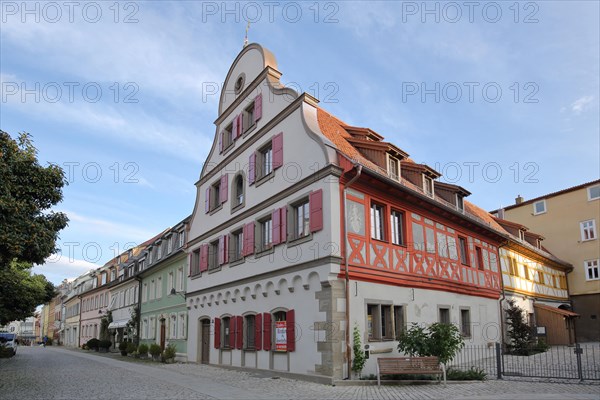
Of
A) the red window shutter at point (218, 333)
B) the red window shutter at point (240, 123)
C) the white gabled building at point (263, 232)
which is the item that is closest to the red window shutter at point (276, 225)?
the white gabled building at point (263, 232)

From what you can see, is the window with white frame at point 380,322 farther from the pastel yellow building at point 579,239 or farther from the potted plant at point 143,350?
the pastel yellow building at point 579,239

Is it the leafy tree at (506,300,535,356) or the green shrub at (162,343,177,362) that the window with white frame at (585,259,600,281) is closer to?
the leafy tree at (506,300,535,356)

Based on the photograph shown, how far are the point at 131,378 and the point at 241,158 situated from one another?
9.45 metres

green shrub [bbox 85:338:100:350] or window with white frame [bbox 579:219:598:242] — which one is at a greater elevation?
window with white frame [bbox 579:219:598:242]

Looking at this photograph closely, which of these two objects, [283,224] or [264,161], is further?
[264,161]

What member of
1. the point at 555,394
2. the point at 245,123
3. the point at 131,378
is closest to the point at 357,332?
the point at 555,394

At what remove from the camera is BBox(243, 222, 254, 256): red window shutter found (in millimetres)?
18456

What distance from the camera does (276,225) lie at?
1694cm

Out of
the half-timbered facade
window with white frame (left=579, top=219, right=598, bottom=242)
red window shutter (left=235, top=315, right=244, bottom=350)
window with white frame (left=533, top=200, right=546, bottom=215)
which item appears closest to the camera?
the half-timbered facade

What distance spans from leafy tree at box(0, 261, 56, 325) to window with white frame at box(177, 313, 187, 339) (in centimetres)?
837

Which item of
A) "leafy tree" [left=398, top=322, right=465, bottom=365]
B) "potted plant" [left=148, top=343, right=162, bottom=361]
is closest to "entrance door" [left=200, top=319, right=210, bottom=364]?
"potted plant" [left=148, top=343, right=162, bottom=361]

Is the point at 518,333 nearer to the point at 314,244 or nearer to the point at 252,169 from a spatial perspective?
the point at 314,244

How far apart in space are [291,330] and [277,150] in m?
6.34

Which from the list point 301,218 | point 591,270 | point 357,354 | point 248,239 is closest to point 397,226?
point 301,218
